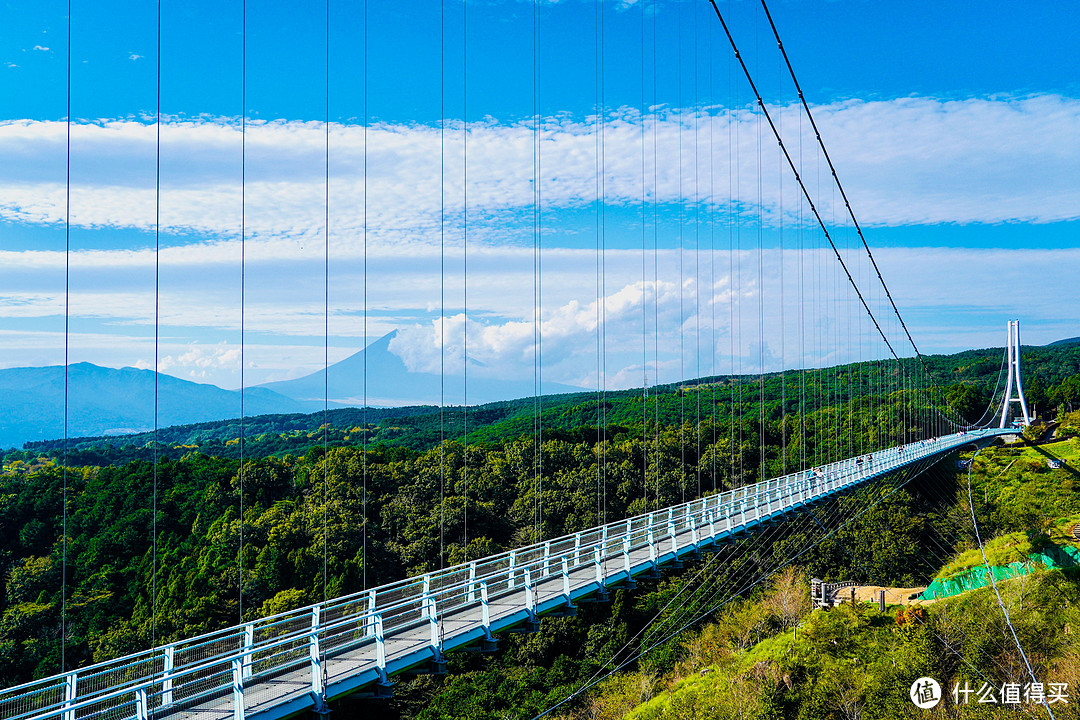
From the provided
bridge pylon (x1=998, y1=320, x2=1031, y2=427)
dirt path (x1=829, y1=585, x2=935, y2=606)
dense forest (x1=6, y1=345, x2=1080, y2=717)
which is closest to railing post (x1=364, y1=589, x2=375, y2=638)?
dense forest (x1=6, y1=345, x2=1080, y2=717)

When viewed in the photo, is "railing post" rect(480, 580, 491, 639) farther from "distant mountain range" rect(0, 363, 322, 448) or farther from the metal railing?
"distant mountain range" rect(0, 363, 322, 448)

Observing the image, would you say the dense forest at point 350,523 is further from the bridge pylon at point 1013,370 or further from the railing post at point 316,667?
the bridge pylon at point 1013,370

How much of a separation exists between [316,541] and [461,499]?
26.1 feet

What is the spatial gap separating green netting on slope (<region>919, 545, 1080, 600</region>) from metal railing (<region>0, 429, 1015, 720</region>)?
95.1ft

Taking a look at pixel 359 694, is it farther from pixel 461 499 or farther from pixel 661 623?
pixel 661 623

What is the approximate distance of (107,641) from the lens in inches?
1101

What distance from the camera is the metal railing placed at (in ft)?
27.8

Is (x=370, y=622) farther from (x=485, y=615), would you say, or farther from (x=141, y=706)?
(x=141, y=706)

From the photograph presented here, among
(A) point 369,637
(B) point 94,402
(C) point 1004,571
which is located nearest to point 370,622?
(A) point 369,637

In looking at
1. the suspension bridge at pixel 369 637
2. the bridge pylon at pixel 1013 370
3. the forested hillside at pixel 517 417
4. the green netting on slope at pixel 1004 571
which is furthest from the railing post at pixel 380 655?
the bridge pylon at pixel 1013 370

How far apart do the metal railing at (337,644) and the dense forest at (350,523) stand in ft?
14.1

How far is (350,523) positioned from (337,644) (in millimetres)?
26264

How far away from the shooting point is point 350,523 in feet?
118

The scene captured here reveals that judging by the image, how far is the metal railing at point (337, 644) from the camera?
333 inches
